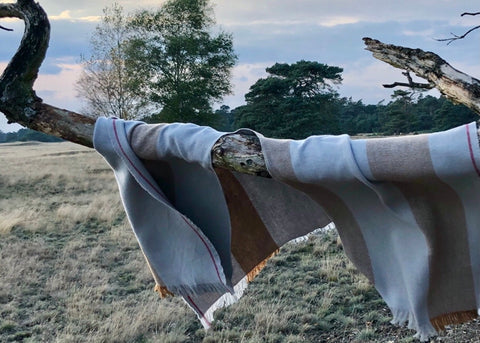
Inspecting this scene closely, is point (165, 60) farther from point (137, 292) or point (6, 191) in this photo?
point (137, 292)

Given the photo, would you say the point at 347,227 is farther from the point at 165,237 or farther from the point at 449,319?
the point at 165,237

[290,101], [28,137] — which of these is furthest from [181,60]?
[28,137]

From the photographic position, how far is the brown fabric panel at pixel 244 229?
5.73 ft

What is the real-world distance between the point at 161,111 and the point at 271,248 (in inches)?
763

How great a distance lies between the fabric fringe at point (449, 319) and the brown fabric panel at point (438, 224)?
0.05 ft

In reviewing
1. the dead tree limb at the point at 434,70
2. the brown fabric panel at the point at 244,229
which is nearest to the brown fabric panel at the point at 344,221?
the brown fabric panel at the point at 244,229

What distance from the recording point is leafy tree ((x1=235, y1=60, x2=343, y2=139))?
2308cm

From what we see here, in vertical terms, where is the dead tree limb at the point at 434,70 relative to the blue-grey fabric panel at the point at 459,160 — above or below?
above

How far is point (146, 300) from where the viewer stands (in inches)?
171

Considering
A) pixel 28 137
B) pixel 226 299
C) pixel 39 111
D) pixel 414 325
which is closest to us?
pixel 414 325

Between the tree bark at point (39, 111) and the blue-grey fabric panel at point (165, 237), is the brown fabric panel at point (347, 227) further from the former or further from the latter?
the blue-grey fabric panel at point (165, 237)

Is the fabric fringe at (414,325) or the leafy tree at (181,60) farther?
the leafy tree at (181,60)

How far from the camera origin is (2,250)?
245 inches

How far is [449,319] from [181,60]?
19934 mm
